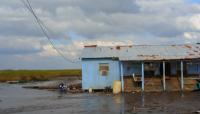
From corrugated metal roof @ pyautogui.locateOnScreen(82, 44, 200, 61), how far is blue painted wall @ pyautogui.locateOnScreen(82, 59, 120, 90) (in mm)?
553

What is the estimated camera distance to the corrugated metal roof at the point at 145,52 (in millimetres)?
43031

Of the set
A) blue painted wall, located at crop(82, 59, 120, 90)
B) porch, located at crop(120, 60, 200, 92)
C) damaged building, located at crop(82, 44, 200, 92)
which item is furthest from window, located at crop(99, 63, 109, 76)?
porch, located at crop(120, 60, 200, 92)

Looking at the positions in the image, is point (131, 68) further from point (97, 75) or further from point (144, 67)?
point (97, 75)

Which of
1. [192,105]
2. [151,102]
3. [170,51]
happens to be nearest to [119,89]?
[170,51]

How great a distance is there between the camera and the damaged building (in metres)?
42.5

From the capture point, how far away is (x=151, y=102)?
104ft

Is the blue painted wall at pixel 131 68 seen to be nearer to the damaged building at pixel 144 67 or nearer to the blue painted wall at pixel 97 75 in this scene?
the damaged building at pixel 144 67

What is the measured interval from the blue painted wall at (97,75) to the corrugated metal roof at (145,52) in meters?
0.55

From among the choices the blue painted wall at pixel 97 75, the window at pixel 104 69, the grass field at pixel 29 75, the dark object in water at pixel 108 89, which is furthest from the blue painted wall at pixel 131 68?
the grass field at pixel 29 75

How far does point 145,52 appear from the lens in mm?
45000

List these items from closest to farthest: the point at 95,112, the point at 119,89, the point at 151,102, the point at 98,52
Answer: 1. the point at 95,112
2. the point at 151,102
3. the point at 119,89
4. the point at 98,52

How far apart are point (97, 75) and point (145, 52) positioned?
16.0ft

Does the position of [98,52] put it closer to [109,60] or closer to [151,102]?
[109,60]

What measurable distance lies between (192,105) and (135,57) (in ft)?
48.6
